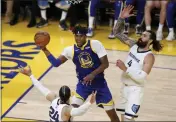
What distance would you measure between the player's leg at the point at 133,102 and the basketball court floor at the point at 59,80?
0.30 metres

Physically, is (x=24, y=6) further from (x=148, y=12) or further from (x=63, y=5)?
(x=148, y=12)

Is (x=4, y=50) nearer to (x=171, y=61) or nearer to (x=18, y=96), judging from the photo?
(x=18, y=96)

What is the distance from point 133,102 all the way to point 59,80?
136cm

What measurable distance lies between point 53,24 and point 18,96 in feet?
6.92

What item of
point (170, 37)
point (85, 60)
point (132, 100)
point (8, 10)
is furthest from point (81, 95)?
point (8, 10)

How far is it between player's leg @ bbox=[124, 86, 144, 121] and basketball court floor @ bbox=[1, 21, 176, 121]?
0.98ft

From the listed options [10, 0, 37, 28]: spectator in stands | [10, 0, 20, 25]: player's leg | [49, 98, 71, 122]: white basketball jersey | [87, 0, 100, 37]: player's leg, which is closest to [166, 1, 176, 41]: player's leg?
[87, 0, 100, 37]: player's leg

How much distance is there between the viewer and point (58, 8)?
24.4 ft

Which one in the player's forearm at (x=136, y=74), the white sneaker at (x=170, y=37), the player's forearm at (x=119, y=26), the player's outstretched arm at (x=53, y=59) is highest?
the player's forearm at (x=119, y=26)

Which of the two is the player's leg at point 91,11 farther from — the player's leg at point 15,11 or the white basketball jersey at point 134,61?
the white basketball jersey at point 134,61

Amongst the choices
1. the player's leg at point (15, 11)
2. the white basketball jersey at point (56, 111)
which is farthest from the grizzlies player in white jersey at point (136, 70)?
the player's leg at point (15, 11)

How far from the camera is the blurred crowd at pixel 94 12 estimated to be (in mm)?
6223

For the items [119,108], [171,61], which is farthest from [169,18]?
[119,108]

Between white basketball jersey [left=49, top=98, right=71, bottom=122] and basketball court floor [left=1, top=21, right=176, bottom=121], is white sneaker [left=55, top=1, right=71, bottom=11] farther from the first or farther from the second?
white basketball jersey [left=49, top=98, right=71, bottom=122]
